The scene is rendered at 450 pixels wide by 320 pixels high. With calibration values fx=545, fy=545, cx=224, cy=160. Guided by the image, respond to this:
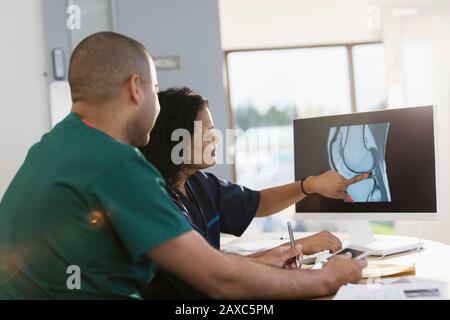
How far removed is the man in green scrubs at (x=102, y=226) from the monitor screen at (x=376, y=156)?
0.53 metres

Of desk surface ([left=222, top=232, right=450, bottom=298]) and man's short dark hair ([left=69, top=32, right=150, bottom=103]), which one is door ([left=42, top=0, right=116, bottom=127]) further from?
man's short dark hair ([left=69, top=32, right=150, bottom=103])

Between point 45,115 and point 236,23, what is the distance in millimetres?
2287

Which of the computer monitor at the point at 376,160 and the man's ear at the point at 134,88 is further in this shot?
the computer monitor at the point at 376,160

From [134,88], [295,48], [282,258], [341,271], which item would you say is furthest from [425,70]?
[134,88]

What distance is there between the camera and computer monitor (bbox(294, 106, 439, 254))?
1.49 meters

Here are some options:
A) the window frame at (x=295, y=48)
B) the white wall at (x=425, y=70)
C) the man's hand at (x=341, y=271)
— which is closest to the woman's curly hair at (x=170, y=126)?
the man's hand at (x=341, y=271)

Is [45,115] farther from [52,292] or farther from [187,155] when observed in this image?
[52,292]

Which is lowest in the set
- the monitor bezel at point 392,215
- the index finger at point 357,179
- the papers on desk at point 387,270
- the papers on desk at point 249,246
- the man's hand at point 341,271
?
the papers on desk at point 249,246

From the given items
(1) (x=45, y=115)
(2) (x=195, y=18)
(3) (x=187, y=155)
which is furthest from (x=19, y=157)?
(3) (x=187, y=155)

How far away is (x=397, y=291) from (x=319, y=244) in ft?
1.52

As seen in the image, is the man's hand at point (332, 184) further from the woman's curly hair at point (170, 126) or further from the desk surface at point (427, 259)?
the woman's curly hair at point (170, 126)

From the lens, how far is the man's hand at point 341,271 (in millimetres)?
1118

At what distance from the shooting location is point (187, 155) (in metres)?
1.56

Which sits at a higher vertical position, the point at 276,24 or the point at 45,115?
the point at 276,24
